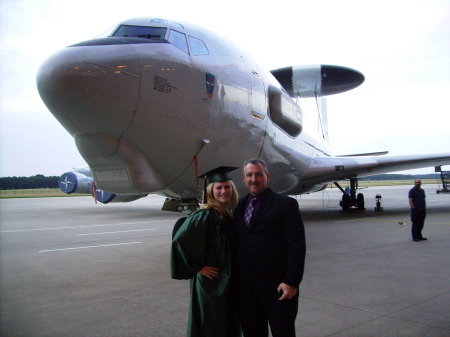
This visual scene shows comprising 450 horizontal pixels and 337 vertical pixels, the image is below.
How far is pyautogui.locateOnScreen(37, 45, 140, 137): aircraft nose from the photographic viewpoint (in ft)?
13.9

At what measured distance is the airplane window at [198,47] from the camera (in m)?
5.70

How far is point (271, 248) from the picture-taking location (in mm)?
2475

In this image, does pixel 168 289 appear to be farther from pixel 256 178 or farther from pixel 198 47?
pixel 198 47

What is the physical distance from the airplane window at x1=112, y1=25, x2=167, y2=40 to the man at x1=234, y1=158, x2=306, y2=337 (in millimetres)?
3644

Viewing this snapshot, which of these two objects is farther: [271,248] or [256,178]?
[256,178]

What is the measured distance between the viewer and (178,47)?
5.43 meters

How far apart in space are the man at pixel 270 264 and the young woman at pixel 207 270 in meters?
0.10

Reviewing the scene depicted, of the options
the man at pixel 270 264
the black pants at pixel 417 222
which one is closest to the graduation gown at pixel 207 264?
the man at pixel 270 264

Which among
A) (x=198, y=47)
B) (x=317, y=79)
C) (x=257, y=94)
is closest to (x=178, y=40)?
(x=198, y=47)

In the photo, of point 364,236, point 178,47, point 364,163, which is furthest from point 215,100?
point 364,163

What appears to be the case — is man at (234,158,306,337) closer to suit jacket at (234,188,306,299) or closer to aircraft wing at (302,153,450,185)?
suit jacket at (234,188,306,299)

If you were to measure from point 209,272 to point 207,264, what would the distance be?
2.2 inches

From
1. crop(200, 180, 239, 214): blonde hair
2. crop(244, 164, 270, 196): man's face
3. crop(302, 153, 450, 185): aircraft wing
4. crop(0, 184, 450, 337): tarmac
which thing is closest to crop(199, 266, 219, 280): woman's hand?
crop(200, 180, 239, 214): blonde hair

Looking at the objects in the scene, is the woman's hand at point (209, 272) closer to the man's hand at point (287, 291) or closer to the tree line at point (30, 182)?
the man's hand at point (287, 291)
